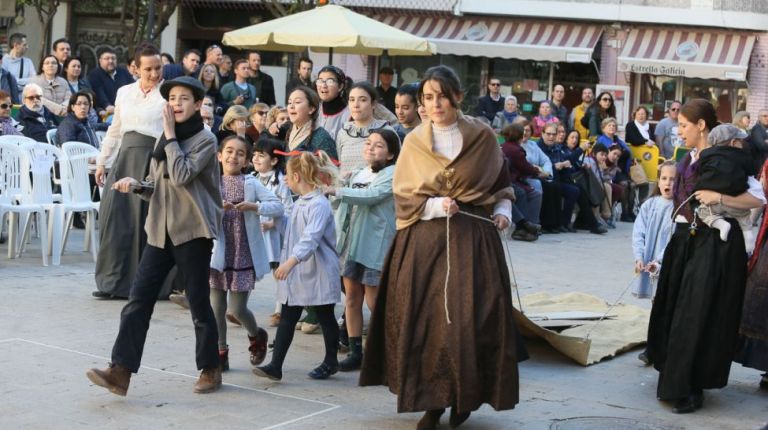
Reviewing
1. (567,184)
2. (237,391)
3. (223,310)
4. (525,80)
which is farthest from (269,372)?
(525,80)

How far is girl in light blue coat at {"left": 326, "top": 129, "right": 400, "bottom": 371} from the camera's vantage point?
26.7 ft

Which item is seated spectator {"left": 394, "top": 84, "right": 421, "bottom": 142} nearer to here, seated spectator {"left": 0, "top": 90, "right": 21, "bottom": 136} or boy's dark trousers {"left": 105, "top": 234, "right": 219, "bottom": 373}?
boy's dark trousers {"left": 105, "top": 234, "right": 219, "bottom": 373}

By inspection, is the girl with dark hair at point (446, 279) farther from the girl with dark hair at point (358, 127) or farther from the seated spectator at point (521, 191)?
the seated spectator at point (521, 191)

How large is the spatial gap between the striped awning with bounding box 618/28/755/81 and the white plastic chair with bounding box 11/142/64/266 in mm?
17497

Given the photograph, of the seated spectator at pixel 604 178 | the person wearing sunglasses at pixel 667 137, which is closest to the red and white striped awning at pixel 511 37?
the person wearing sunglasses at pixel 667 137

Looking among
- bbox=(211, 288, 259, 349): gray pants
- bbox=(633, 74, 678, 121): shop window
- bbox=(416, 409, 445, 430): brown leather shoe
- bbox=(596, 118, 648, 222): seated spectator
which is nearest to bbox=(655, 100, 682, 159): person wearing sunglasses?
bbox=(596, 118, 648, 222): seated spectator

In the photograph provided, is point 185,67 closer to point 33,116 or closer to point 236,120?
point 33,116

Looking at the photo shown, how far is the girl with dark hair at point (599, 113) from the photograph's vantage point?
21688 millimetres

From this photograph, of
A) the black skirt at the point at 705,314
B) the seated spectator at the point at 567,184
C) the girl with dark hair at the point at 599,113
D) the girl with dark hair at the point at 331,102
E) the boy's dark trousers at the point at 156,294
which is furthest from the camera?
the girl with dark hair at the point at 599,113

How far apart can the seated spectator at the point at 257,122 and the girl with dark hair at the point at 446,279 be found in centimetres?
622

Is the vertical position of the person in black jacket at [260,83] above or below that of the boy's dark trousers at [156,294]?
above

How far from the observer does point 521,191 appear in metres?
17.1

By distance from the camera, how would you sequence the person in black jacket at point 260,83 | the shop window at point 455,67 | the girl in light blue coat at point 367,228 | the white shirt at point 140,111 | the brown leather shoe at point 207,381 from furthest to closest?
the shop window at point 455,67
the person in black jacket at point 260,83
the white shirt at point 140,111
the girl in light blue coat at point 367,228
the brown leather shoe at point 207,381

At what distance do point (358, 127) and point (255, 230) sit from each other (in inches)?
48.2
